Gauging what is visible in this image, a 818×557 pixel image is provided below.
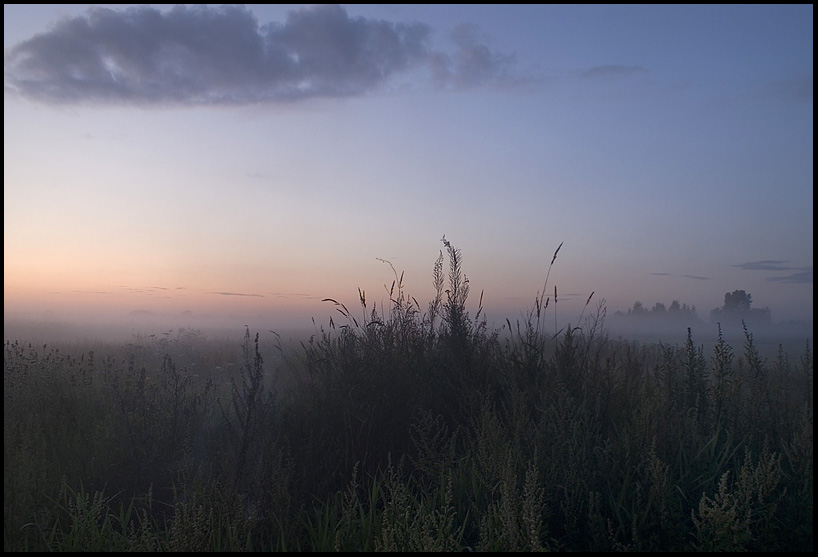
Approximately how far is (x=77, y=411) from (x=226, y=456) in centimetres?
266

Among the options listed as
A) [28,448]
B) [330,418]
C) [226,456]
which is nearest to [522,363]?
[330,418]

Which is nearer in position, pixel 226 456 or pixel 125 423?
pixel 226 456

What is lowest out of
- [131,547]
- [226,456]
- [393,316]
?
[131,547]

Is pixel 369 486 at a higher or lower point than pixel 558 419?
lower

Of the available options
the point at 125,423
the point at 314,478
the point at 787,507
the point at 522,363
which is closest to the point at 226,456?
the point at 314,478

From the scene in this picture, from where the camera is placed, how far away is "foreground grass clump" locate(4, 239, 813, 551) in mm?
3518

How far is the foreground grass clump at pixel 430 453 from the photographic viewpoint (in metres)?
3.52

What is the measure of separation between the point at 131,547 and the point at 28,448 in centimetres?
226

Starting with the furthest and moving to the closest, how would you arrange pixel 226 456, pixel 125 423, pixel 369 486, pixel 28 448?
pixel 125 423
pixel 28 448
pixel 369 486
pixel 226 456

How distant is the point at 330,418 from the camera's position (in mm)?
5508

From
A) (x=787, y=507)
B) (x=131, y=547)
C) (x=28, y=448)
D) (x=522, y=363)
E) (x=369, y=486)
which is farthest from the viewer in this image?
(x=522, y=363)

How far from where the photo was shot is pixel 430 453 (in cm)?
447

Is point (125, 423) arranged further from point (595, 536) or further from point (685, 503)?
point (685, 503)

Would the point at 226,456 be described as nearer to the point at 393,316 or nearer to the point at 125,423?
the point at 125,423
